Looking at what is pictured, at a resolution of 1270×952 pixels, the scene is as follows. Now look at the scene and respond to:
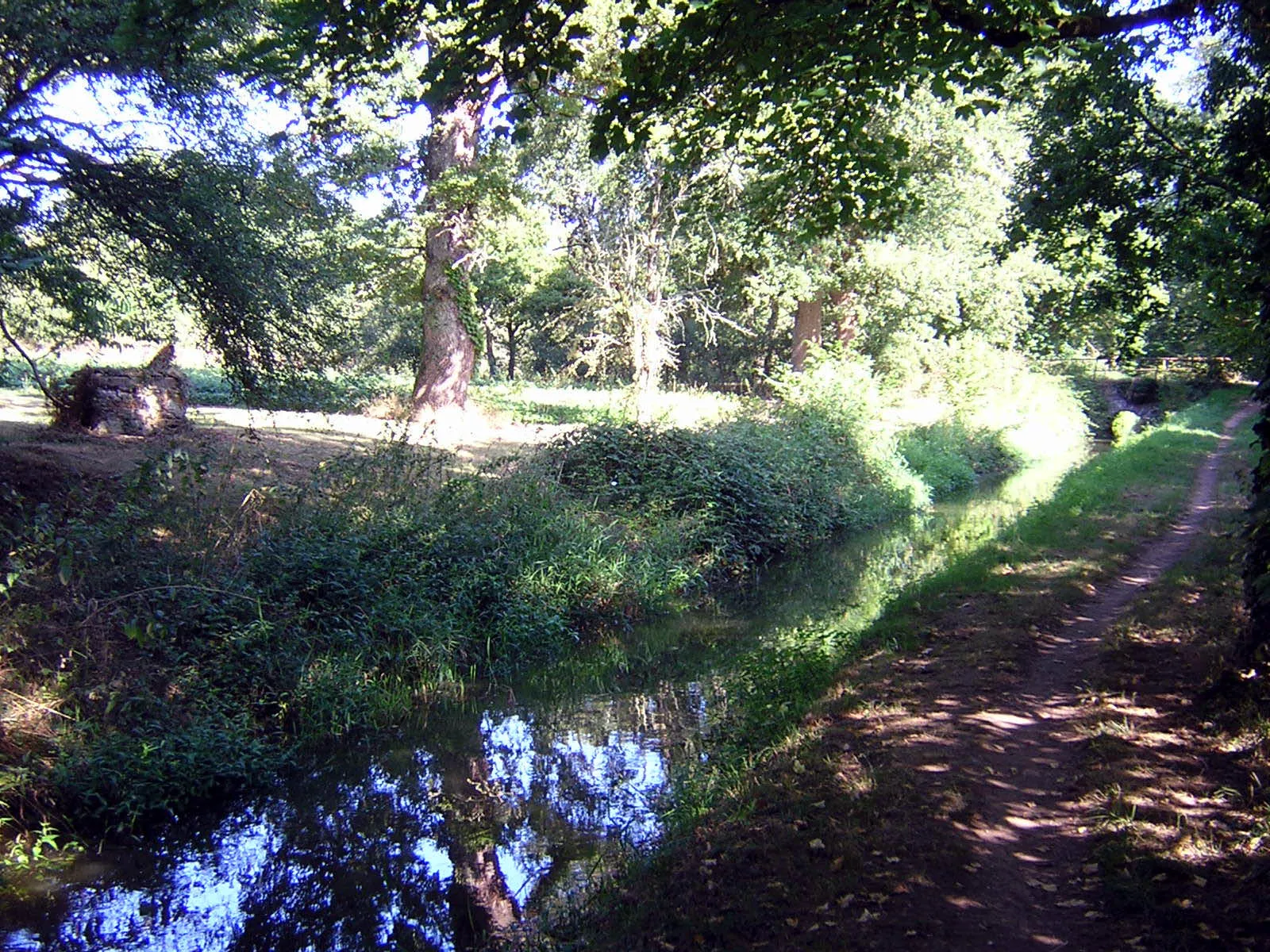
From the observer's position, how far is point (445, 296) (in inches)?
884

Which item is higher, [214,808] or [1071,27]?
[1071,27]

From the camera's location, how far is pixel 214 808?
7.50 metres

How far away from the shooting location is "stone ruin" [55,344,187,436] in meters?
14.9

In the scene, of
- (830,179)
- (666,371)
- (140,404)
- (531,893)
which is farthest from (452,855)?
(666,371)

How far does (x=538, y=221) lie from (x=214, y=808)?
16.7 metres

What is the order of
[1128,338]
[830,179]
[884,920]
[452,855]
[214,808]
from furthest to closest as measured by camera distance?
[1128,338]
[830,179]
[214,808]
[452,855]
[884,920]

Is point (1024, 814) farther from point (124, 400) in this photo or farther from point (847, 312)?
point (847, 312)

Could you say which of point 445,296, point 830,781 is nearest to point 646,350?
point 445,296

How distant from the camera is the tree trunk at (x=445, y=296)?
21312 millimetres

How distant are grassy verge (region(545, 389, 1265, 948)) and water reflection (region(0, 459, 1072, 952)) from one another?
2.08ft

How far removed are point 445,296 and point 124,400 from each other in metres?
8.74

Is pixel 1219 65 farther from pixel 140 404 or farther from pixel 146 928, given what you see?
pixel 140 404

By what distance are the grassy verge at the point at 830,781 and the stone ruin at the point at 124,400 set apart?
1124 cm

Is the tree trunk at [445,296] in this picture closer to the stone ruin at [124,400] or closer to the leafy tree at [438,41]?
the stone ruin at [124,400]
